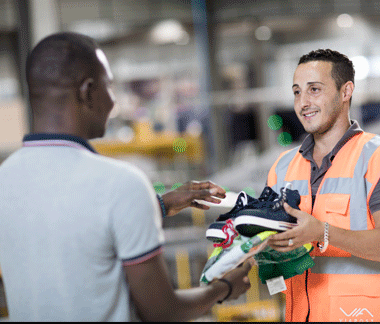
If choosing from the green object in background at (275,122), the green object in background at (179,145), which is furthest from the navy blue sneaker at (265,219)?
the green object in background at (275,122)

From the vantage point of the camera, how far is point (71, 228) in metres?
1.16

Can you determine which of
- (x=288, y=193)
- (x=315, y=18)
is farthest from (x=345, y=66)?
(x=315, y=18)

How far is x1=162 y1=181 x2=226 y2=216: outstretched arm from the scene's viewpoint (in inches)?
71.6

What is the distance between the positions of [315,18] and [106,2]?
477cm

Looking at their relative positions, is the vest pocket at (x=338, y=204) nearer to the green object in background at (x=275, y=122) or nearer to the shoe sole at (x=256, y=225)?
the shoe sole at (x=256, y=225)

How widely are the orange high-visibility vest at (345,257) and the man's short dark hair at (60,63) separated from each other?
97 centimetres

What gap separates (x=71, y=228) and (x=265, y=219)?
0.62 m

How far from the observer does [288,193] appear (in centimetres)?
156

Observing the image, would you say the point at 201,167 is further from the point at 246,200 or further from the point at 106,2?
the point at 246,200

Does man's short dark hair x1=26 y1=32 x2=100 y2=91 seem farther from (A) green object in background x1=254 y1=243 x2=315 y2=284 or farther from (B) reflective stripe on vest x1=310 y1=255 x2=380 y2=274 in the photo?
(B) reflective stripe on vest x1=310 y1=255 x2=380 y2=274

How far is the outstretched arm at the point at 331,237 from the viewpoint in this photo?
1.46 metres

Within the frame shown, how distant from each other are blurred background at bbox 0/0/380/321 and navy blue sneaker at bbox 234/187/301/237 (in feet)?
19.9

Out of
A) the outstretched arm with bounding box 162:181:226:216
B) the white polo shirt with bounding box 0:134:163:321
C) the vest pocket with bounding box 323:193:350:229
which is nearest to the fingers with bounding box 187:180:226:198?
the outstretched arm with bounding box 162:181:226:216

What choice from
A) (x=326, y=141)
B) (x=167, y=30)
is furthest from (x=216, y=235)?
(x=167, y=30)
